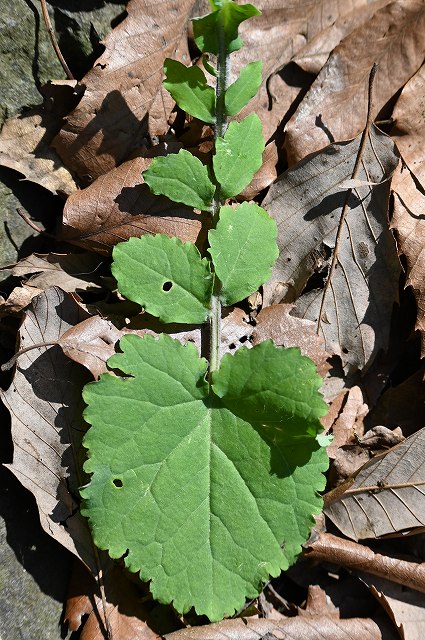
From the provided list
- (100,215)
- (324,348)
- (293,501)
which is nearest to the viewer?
(293,501)

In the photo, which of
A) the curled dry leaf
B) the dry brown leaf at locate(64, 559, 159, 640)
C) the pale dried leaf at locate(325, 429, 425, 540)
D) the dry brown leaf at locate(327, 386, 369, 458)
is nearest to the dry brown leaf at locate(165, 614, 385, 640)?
the dry brown leaf at locate(64, 559, 159, 640)

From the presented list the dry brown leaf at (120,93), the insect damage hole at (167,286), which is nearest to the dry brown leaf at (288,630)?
the insect damage hole at (167,286)

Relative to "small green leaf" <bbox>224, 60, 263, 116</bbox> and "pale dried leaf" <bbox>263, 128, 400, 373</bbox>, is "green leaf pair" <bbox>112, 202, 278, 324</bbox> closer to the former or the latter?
"pale dried leaf" <bbox>263, 128, 400, 373</bbox>

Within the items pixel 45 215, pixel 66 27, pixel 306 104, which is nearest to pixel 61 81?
pixel 66 27

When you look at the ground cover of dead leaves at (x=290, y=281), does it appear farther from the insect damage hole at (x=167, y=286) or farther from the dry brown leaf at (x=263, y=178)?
the insect damage hole at (x=167, y=286)

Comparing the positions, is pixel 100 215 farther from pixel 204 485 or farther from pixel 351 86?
pixel 351 86

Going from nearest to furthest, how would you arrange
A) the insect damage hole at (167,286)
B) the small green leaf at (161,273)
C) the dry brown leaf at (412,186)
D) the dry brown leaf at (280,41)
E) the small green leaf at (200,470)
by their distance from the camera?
the small green leaf at (200,470) → the small green leaf at (161,273) → the insect damage hole at (167,286) → the dry brown leaf at (412,186) → the dry brown leaf at (280,41)

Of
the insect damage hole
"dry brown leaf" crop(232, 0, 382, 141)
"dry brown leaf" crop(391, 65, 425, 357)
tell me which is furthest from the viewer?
"dry brown leaf" crop(232, 0, 382, 141)
